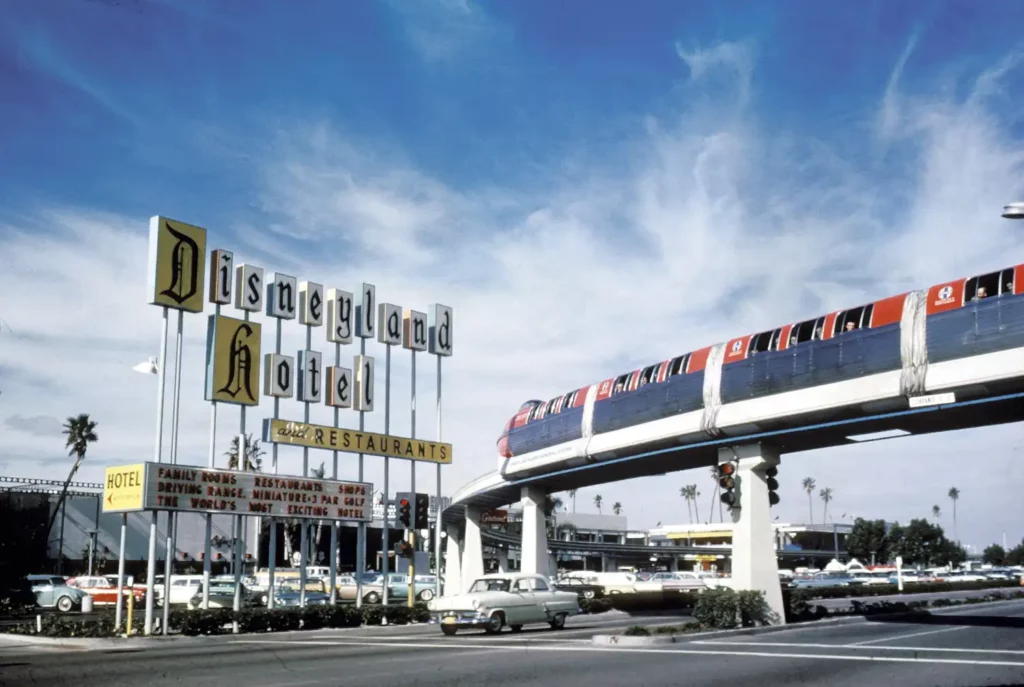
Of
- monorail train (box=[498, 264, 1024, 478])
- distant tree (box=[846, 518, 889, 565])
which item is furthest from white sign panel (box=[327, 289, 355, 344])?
distant tree (box=[846, 518, 889, 565])

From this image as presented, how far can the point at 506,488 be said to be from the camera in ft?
159

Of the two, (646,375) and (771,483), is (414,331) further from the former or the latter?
(771,483)

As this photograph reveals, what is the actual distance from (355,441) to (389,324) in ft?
18.5

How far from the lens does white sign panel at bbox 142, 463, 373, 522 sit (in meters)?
29.1

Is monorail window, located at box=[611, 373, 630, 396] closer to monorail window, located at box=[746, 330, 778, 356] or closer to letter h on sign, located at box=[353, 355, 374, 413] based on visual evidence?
monorail window, located at box=[746, 330, 778, 356]

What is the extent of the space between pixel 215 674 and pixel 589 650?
8.05 metres

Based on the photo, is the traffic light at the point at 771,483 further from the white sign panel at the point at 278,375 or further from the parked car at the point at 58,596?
the parked car at the point at 58,596

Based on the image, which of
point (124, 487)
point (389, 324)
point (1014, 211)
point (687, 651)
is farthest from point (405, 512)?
point (1014, 211)

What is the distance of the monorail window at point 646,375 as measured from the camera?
111 ft

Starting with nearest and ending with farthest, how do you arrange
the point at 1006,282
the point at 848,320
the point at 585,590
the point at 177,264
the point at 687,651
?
1. the point at 687,651
2. the point at 1006,282
3. the point at 848,320
4. the point at 177,264
5. the point at 585,590

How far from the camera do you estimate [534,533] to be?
146 ft

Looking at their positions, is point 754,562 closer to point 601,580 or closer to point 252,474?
point 252,474

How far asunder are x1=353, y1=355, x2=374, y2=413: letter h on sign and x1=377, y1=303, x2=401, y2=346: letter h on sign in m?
1.71

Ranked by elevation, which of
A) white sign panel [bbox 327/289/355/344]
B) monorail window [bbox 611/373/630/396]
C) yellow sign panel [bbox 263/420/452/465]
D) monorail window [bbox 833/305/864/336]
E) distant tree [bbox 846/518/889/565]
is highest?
white sign panel [bbox 327/289/355/344]
